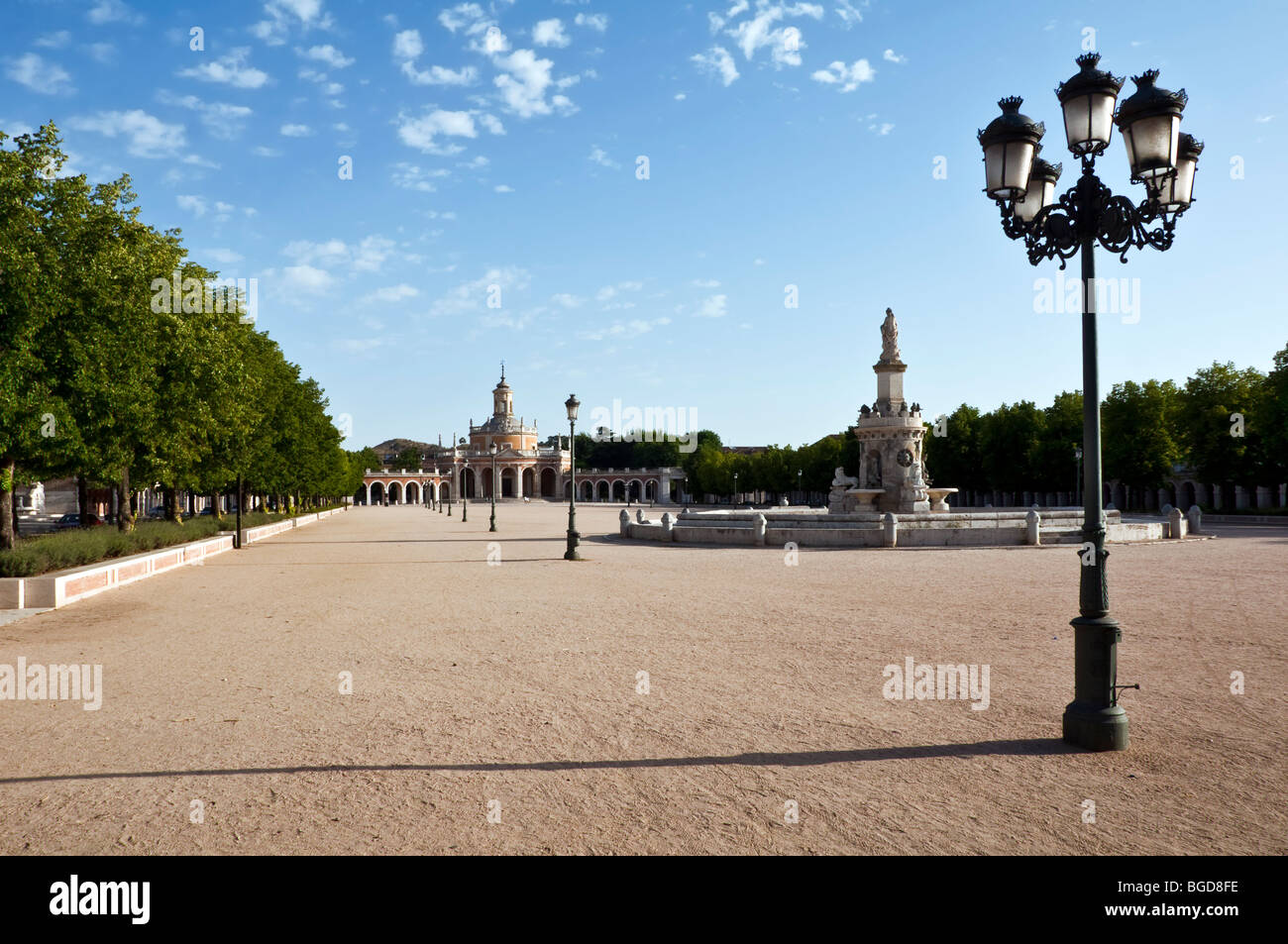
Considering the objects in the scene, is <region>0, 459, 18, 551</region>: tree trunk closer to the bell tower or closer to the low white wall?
the low white wall

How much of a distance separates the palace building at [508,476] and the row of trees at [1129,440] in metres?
68.2

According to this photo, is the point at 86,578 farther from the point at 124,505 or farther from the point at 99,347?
the point at 124,505

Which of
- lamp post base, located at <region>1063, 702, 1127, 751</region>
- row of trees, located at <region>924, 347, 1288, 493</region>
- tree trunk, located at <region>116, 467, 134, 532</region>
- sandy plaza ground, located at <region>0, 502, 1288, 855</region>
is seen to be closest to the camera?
sandy plaza ground, located at <region>0, 502, 1288, 855</region>

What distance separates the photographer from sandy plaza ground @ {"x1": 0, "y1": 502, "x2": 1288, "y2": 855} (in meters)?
5.08

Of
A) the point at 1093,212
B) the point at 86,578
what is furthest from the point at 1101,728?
the point at 86,578

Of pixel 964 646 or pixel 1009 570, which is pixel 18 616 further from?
pixel 1009 570

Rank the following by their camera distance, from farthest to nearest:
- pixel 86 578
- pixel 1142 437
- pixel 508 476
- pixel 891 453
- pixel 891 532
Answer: pixel 508 476
pixel 1142 437
pixel 891 453
pixel 891 532
pixel 86 578

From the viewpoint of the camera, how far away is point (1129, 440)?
206 ft

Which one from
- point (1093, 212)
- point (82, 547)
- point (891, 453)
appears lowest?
point (82, 547)

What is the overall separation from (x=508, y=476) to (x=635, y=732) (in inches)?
6214

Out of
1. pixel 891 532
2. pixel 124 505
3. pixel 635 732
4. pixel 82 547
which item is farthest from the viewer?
pixel 891 532

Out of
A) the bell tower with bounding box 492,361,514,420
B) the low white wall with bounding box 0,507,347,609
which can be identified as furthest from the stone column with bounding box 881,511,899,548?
the bell tower with bounding box 492,361,514,420

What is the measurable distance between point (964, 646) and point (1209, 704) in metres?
3.15

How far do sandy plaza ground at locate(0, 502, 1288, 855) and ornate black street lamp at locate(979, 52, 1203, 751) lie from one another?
0.61 m
